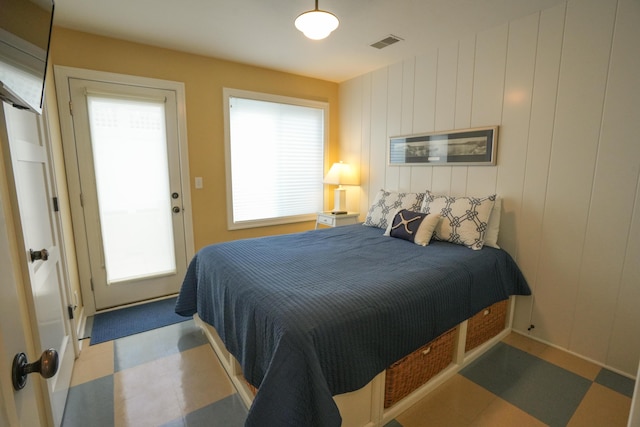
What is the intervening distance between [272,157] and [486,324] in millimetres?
2704

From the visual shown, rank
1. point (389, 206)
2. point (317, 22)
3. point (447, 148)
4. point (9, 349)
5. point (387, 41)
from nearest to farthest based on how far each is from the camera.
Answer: point (9, 349), point (317, 22), point (387, 41), point (447, 148), point (389, 206)

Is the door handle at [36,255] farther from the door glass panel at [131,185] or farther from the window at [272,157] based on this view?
the window at [272,157]

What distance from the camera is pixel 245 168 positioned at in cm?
343

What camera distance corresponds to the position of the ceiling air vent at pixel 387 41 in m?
2.59

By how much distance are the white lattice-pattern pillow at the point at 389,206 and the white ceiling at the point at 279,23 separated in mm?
1383

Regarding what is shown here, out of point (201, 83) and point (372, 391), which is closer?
point (372, 391)

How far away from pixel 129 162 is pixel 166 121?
0.52 m

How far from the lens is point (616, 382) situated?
189 centimetres

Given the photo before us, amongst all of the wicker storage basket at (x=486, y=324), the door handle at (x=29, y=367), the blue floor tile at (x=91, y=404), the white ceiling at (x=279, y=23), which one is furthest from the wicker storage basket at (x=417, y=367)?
the white ceiling at (x=279, y=23)

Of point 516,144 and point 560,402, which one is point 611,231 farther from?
point 560,402

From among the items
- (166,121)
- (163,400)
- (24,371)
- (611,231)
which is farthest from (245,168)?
(611,231)

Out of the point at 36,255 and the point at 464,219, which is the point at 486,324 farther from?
the point at 36,255

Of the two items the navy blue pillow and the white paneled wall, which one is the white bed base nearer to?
the white paneled wall

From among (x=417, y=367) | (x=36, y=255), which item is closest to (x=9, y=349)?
(x=36, y=255)
